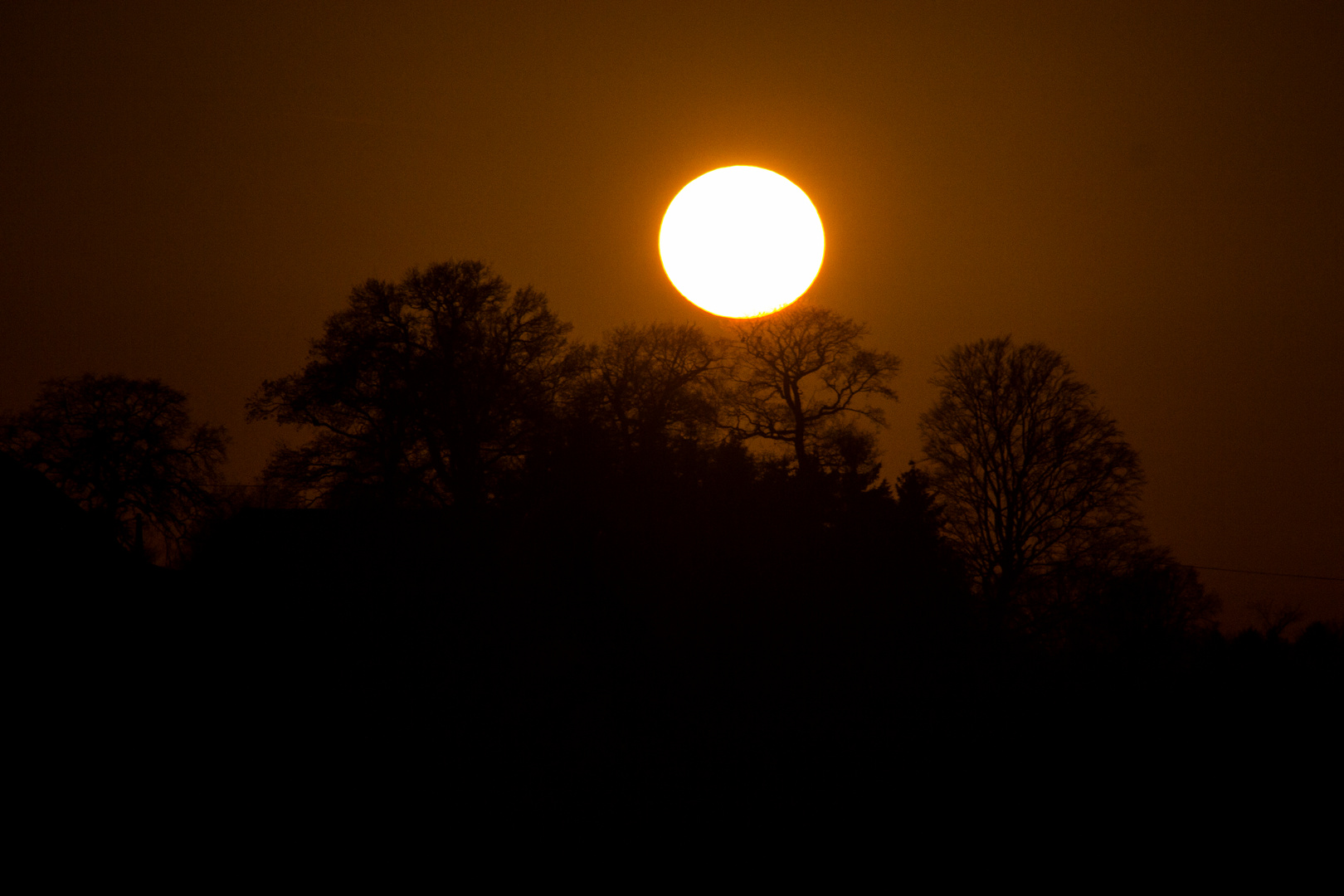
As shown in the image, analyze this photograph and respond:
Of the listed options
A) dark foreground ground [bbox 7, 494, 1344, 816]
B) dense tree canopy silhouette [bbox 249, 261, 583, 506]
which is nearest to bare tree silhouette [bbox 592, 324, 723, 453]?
dense tree canopy silhouette [bbox 249, 261, 583, 506]

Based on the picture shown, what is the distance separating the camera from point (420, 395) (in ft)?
79.7

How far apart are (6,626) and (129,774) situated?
9.80 ft

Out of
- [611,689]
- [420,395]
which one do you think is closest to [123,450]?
[420,395]

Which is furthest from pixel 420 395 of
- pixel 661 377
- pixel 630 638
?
pixel 630 638

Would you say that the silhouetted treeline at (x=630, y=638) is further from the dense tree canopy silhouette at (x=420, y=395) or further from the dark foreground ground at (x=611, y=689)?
the dense tree canopy silhouette at (x=420, y=395)

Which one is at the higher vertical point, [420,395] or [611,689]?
[420,395]

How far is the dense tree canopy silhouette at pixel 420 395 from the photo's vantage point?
23.5m

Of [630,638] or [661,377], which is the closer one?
[630,638]

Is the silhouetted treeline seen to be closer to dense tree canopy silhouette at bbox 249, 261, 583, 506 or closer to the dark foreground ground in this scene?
the dark foreground ground

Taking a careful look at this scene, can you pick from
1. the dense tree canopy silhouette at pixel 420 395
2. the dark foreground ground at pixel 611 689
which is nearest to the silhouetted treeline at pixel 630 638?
the dark foreground ground at pixel 611 689

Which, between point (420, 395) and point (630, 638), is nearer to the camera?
point (630, 638)

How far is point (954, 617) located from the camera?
40.9 ft

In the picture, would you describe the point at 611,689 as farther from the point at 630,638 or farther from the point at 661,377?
the point at 661,377

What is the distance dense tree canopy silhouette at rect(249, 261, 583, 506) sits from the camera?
23516mm
